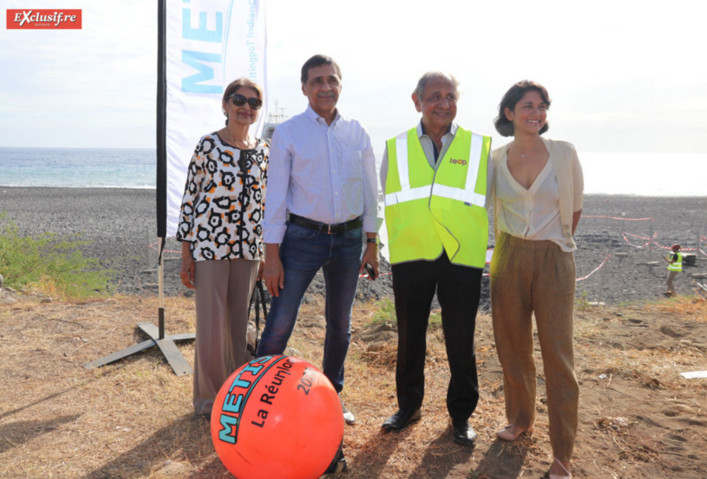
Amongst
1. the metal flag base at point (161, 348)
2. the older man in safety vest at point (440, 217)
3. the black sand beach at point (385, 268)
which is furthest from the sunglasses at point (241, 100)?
the black sand beach at point (385, 268)

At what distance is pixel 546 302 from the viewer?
3.24m

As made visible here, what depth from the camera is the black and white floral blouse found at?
3.69 metres

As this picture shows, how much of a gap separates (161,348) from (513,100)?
406cm

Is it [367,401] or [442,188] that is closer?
[442,188]

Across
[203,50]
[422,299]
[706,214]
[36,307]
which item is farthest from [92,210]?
[706,214]

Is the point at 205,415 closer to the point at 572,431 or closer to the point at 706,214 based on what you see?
the point at 572,431

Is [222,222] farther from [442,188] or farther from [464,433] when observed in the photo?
[464,433]

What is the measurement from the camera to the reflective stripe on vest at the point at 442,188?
3.31 meters

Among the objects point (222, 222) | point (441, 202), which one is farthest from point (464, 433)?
point (222, 222)

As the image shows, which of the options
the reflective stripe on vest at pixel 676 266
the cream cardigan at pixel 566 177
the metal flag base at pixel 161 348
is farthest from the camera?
the reflective stripe on vest at pixel 676 266

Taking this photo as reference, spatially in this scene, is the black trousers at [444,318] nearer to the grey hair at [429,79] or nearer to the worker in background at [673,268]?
the grey hair at [429,79]

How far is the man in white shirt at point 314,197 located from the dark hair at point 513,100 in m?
0.86

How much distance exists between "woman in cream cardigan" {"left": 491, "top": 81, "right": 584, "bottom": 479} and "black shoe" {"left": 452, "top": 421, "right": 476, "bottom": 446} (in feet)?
1.73

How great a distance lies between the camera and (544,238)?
3.22 metres
